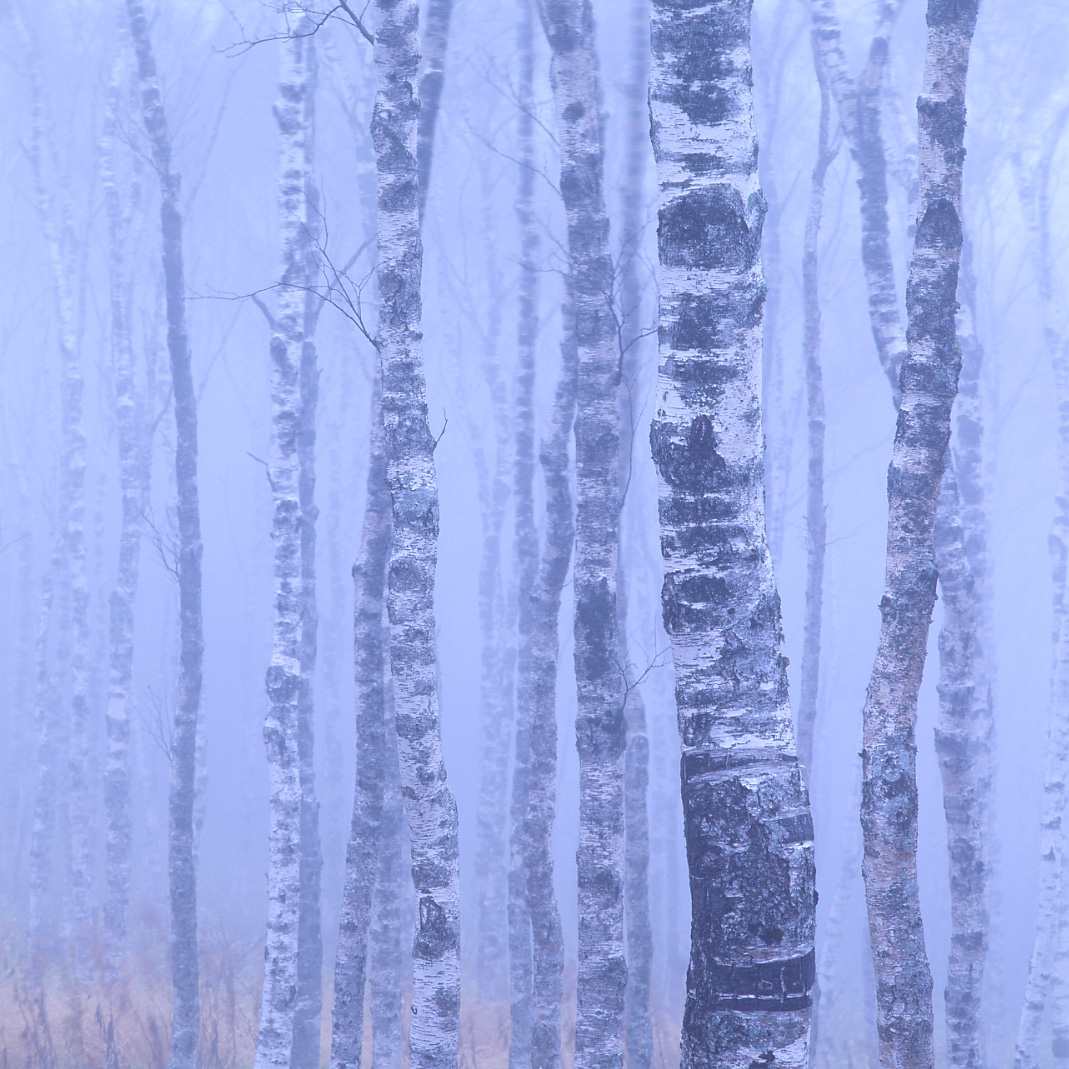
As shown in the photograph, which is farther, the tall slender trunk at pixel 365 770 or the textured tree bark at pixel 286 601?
the textured tree bark at pixel 286 601

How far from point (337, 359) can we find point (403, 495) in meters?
29.7

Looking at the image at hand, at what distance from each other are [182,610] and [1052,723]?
962 cm

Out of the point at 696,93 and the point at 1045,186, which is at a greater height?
the point at 1045,186

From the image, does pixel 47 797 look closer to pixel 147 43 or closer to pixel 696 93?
pixel 147 43

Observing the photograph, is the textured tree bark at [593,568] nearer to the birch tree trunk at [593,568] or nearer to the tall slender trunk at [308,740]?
the birch tree trunk at [593,568]

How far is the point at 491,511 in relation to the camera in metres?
17.7

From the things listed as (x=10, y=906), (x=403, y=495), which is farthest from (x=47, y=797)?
(x=403, y=495)

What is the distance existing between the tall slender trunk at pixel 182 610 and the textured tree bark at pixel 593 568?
4422mm

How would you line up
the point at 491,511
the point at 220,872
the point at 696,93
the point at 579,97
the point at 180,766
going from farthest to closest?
the point at 220,872, the point at 491,511, the point at 180,766, the point at 579,97, the point at 696,93

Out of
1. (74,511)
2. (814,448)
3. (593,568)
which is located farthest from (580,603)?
(74,511)

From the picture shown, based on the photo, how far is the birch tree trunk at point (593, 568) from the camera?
18.9ft

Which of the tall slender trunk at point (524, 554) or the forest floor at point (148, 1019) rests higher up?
the tall slender trunk at point (524, 554)

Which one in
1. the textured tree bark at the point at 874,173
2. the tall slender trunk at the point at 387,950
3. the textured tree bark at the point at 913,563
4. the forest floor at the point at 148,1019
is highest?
the textured tree bark at the point at 874,173

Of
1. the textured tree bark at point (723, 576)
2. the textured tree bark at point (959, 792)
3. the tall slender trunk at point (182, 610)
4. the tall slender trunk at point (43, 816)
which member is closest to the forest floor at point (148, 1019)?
the tall slender trunk at point (43, 816)
